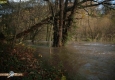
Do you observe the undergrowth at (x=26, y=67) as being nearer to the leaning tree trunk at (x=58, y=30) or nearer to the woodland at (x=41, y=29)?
the woodland at (x=41, y=29)

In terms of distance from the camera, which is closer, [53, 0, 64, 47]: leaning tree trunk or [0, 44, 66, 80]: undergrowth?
[0, 44, 66, 80]: undergrowth

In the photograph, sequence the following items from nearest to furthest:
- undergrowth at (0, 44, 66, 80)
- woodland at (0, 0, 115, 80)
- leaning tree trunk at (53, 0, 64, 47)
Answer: undergrowth at (0, 44, 66, 80)
woodland at (0, 0, 115, 80)
leaning tree trunk at (53, 0, 64, 47)

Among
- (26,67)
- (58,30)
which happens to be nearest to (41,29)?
(58,30)

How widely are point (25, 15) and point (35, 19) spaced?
3.60 metres

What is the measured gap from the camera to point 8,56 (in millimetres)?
12617

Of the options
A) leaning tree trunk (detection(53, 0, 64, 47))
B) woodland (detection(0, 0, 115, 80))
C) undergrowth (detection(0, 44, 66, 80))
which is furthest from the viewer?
leaning tree trunk (detection(53, 0, 64, 47))

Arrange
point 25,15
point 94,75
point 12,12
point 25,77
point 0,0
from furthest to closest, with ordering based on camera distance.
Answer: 1. point 25,15
2. point 12,12
3. point 0,0
4. point 94,75
5. point 25,77

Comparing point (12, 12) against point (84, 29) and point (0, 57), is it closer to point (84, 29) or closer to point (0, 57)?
point (0, 57)

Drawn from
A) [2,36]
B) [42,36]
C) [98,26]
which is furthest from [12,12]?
[98,26]

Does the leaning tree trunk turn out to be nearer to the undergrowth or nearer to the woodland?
the woodland

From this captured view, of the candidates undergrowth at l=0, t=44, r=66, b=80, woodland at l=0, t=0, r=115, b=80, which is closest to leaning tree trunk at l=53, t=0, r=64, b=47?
woodland at l=0, t=0, r=115, b=80

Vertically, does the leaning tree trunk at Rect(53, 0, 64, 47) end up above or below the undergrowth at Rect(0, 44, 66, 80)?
above

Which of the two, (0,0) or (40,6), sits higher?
(40,6)

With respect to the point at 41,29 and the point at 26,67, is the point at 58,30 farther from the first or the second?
the point at 26,67
